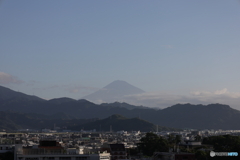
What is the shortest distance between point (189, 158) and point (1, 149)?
24.4 metres

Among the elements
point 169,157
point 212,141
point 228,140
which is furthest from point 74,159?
point 212,141

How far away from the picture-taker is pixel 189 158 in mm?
62625

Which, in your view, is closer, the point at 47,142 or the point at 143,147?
the point at 47,142

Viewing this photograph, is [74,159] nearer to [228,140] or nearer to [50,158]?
[50,158]

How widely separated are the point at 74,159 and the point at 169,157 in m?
11.5

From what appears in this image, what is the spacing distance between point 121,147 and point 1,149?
74.4ft

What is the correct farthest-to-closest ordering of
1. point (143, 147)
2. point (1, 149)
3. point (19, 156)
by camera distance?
point (143, 147) → point (1, 149) → point (19, 156)

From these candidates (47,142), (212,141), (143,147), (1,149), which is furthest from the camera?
(212,141)

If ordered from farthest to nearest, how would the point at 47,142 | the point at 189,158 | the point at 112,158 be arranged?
Result: the point at 112,158
the point at 47,142
the point at 189,158

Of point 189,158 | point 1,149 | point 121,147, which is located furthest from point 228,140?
point 1,149

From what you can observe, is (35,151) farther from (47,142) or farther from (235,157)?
(235,157)

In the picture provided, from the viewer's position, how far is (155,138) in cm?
10044

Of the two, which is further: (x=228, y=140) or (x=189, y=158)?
(x=228, y=140)

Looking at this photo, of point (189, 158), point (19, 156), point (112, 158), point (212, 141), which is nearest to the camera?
point (19, 156)
